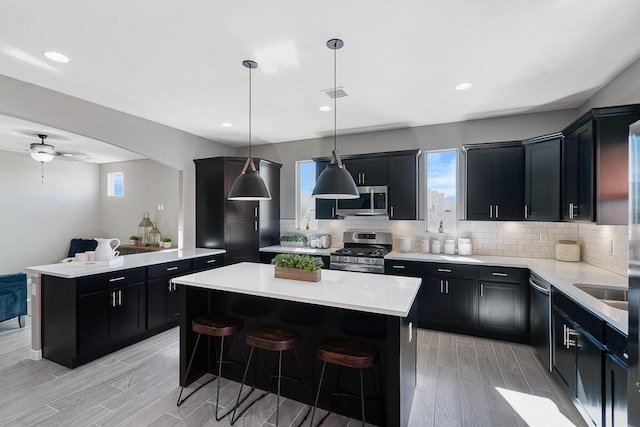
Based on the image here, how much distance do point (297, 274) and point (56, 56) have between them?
2740mm

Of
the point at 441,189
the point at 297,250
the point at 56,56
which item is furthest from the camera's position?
the point at 297,250

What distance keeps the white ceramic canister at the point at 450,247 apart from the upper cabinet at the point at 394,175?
0.56 m

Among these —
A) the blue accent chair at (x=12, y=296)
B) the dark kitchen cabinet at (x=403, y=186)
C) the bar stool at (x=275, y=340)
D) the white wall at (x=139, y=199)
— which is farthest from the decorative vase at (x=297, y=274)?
the white wall at (x=139, y=199)

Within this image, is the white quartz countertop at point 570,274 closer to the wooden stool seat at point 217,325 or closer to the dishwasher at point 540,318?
the dishwasher at point 540,318

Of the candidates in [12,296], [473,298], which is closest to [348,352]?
[473,298]

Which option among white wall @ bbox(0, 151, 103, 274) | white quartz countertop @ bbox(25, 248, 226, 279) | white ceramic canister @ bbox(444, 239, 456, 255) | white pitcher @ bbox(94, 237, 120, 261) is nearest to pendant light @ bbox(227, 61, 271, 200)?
white quartz countertop @ bbox(25, 248, 226, 279)

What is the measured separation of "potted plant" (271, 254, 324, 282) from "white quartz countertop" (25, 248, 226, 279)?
1950 millimetres

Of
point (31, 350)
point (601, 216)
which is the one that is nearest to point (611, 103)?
point (601, 216)

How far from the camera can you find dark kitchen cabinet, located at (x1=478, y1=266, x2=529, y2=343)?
11.3 feet

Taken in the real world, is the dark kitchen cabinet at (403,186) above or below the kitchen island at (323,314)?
above

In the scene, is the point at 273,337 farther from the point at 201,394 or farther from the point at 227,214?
the point at 227,214

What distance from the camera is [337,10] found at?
77.1 inches

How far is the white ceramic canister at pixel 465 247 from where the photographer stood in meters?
4.12

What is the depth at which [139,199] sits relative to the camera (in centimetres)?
698
